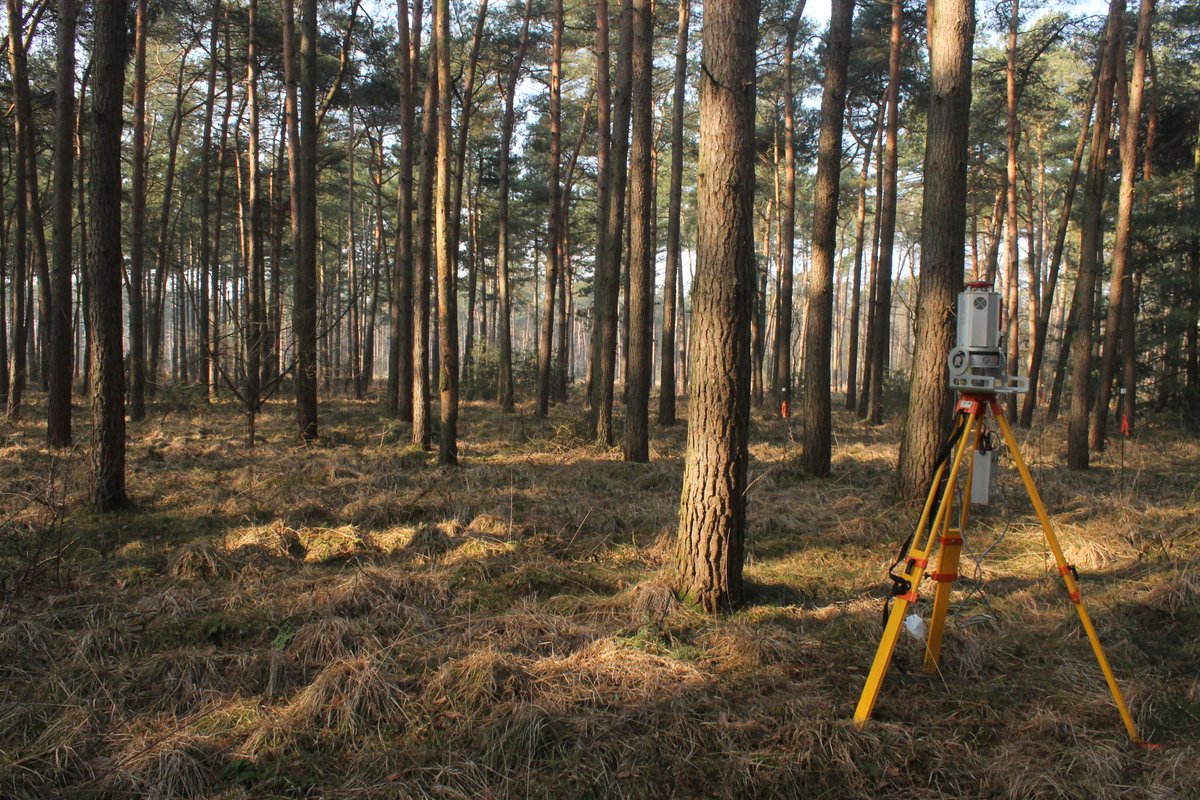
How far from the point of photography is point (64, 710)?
332 centimetres

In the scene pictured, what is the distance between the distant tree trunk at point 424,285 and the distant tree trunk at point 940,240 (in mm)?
6771

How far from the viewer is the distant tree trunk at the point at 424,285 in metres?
10.4

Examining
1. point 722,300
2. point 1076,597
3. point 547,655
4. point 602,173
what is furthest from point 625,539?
point 602,173

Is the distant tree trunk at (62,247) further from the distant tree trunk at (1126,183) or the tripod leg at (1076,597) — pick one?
the distant tree trunk at (1126,183)

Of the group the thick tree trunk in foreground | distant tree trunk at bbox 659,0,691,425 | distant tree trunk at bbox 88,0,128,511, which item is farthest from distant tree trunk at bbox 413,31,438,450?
the thick tree trunk in foreground

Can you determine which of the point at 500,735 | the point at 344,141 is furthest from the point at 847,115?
the point at 500,735

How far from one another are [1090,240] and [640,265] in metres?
6.84

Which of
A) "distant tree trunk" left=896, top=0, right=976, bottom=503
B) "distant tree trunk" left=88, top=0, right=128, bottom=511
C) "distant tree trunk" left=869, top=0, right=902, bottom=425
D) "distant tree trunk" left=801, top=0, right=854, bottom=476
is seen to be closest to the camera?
"distant tree trunk" left=88, top=0, right=128, bottom=511

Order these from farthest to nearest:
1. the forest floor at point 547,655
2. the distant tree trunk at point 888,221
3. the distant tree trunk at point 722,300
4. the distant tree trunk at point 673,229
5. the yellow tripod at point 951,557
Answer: the distant tree trunk at point 888,221 < the distant tree trunk at point 673,229 < the distant tree trunk at point 722,300 < the yellow tripod at point 951,557 < the forest floor at point 547,655

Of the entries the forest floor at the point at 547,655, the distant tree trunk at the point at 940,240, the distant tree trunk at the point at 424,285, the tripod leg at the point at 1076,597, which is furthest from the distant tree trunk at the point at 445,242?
the tripod leg at the point at 1076,597

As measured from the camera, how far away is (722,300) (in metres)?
4.49

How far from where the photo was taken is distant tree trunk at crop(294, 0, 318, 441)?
10758 mm

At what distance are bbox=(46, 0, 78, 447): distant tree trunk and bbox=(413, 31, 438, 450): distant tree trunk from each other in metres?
4.69

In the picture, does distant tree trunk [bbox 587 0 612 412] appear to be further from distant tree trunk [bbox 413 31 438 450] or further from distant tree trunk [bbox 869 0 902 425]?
distant tree trunk [bbox 869 0 902 425]
